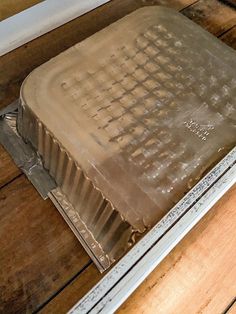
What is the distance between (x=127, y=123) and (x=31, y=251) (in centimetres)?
35

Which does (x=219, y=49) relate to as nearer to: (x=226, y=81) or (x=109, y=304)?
(x=226, y=81)

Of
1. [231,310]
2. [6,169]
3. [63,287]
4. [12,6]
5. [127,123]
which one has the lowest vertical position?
[231,310]

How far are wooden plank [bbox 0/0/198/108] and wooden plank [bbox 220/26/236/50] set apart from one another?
0.59 feet

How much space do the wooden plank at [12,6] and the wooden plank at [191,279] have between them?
80cm

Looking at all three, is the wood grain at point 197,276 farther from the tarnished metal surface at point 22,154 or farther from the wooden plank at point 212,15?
the wooden plank at point 212,15

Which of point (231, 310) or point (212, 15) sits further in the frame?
point (212, 15)

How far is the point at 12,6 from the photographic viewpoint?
1.21 m

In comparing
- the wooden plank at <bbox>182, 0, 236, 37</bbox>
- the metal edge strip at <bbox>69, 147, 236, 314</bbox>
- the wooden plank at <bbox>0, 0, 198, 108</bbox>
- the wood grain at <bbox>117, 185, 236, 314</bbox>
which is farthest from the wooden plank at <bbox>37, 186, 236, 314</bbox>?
the wooden plank at <bbox>182, 0, 236, 37</bbox>

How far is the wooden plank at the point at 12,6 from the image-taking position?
119 cm

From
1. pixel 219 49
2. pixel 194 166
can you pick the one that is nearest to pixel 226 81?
pixel 219 49

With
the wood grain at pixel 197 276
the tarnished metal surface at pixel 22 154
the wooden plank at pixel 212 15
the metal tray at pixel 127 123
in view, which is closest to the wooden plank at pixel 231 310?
the wood grain at pixel 197 276

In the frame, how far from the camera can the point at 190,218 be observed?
2.17 feet

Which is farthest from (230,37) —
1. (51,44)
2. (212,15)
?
(51,44)

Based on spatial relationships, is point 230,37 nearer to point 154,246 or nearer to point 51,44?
point 51,44
